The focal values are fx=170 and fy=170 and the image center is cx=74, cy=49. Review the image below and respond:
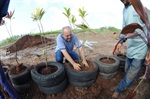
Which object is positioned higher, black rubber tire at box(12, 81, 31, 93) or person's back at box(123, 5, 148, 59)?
person's back at box(123, 5, 148, 59)

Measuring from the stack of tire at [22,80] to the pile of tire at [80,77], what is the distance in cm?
77

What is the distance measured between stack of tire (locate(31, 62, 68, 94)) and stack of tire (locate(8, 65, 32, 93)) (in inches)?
8.6

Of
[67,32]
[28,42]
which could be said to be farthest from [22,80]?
Answer: [28,42]

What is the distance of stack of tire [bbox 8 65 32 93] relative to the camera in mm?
3037

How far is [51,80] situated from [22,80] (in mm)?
621

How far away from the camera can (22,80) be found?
310cm

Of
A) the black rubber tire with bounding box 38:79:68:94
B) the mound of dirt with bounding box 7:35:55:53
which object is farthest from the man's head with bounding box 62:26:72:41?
the mound of dirt with bounding box 7:35:55:53

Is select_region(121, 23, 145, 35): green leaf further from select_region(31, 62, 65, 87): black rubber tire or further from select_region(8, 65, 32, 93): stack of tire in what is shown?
select_region(8, 65, 32, 93): stack of tire

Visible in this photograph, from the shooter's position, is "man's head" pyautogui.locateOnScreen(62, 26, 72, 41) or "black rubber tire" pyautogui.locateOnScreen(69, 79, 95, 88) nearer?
"black rubber tire" pyautogui.locateOnScreen(69, 79, 95, 88)

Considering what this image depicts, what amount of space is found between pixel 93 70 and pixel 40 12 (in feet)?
4.50

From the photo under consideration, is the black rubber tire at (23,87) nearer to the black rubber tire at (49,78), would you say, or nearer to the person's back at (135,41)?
the black rubber tire at (49,78)

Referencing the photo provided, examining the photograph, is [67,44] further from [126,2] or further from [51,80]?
[126,2]

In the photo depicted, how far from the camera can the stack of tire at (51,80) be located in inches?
111

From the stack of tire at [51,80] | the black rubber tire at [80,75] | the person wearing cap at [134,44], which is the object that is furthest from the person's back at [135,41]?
the stack of tire at [51,80]
